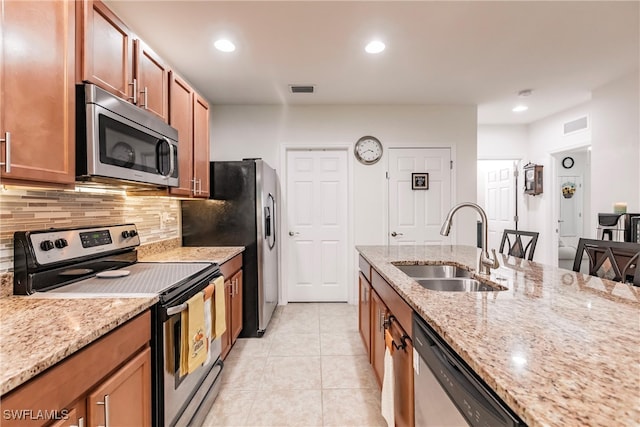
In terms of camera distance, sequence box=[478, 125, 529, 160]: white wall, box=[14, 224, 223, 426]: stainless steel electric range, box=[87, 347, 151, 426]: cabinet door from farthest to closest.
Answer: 1. box=[478, 125, 529, 160]: white wall
2. box=[14, 224, 223, 426]: stainless steel electric range
3. box=[87, 347, 151, 426]: cabinet door

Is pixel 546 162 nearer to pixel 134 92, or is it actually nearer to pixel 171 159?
pixel 171 159

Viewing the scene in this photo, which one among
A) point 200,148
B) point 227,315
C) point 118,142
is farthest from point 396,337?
point 200,148

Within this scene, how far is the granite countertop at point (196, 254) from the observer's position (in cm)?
224

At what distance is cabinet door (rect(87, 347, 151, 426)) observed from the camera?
0.96m

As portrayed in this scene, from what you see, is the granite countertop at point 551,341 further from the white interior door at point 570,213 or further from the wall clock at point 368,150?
the white interior door at point 570,213

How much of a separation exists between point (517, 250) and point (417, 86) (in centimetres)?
196

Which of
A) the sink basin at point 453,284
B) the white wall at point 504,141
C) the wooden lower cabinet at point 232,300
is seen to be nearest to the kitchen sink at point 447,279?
the sink basin at point 453,284

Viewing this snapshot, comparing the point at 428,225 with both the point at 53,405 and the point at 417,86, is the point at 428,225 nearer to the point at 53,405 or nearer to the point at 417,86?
the point at 417,86

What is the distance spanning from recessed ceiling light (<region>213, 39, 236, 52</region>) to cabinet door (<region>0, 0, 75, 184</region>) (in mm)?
1267

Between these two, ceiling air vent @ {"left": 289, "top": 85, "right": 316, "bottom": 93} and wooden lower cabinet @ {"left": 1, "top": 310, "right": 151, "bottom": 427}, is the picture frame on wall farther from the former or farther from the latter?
wooden lower cabinet @ {"left": 1, "top": 310, "right": 151, "bottom": 427}

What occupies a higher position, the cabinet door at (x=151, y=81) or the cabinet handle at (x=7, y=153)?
the cabinet door at (x=151, y=81)

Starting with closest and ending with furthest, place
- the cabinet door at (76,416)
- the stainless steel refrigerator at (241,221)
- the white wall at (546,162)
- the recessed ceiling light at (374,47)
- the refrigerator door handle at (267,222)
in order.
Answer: the cabinet door at (76,416)
the recessed ceiling light at (374,47)
the stainless steel refrigerator at (241,221)
the refrigerator door handle at (267,222)
the white wall at (546,162)

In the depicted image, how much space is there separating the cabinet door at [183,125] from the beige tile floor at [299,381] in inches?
56.3

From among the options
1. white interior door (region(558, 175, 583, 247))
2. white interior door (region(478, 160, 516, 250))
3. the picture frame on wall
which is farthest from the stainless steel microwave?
white interior door (region(558, 175, 583, 247))
